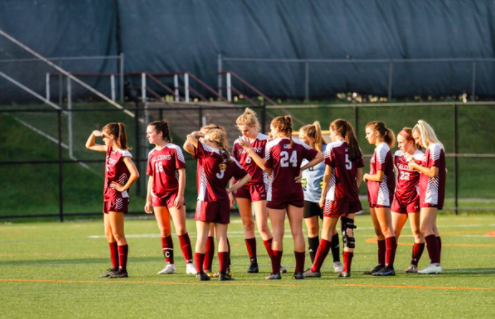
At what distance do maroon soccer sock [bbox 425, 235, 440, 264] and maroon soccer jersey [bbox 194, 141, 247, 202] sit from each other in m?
2.50

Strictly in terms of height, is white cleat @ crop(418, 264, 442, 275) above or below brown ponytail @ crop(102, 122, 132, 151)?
below

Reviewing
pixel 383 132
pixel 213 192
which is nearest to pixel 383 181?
pixel 383 132

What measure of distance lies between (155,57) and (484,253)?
19.4 meters

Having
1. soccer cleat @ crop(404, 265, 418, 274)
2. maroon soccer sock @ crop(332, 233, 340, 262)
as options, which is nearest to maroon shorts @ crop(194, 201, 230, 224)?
maroon soccer sock @ crop(332, 233, 340, 262)

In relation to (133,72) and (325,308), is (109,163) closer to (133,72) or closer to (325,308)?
(325,308)

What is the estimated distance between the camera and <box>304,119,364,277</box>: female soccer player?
11.1 metres

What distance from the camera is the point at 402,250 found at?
48.1ft

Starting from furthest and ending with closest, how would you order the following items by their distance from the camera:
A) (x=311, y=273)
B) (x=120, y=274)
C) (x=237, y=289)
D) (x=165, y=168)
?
1. (x=165, y=168)
2. (x=120, y=274)
3. (x=311, y=273)
4. (x=237, y=289)

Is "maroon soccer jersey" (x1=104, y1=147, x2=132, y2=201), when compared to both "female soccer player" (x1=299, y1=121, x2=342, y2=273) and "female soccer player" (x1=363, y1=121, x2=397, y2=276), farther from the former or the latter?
"female soccer player" (x1=363, y1=121, x2=397, y2=276)

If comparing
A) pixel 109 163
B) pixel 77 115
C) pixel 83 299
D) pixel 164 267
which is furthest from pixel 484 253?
pixel 77 115

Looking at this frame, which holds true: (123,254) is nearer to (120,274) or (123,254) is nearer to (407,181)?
(120,274)

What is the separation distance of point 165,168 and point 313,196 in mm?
→ 1914

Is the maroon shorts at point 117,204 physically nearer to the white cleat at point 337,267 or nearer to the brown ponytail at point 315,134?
the brown ponytail at point 315,134

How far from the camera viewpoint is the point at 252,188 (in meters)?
11.9
